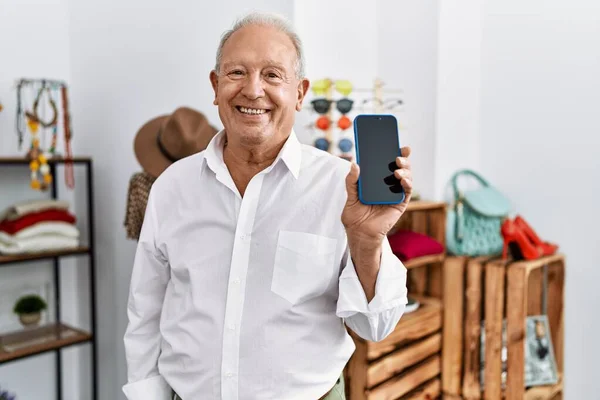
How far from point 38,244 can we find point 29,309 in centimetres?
37

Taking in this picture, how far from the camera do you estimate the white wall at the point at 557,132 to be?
214 cm

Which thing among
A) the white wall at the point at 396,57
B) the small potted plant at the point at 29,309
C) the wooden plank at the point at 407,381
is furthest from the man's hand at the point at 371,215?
the small potted plant at the point at 29,309

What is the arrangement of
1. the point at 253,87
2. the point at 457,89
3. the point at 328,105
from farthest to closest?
the point at 457,89 → the point at 328,105 → the point at 253,87

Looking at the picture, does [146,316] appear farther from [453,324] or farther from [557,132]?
[557,132]

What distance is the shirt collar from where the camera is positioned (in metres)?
1.09

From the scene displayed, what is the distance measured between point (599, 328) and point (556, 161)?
0.74 meters

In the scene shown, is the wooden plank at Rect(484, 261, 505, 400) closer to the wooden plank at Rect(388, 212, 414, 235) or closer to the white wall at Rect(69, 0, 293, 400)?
the wooden plank at Rect(388, 212, 414, 235)

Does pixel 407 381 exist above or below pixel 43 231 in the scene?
below

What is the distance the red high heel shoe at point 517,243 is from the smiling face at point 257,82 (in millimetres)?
1374

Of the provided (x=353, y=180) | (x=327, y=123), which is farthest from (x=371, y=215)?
(x=327, y=123)

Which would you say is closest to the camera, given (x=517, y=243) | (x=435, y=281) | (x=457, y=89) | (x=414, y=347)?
(x=414, y=347)

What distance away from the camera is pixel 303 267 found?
1.05 metres

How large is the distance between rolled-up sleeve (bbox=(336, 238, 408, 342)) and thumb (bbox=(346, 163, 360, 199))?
0.14 meters

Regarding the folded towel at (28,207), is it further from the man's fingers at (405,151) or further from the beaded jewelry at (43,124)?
the man's fingers at (405,151)
